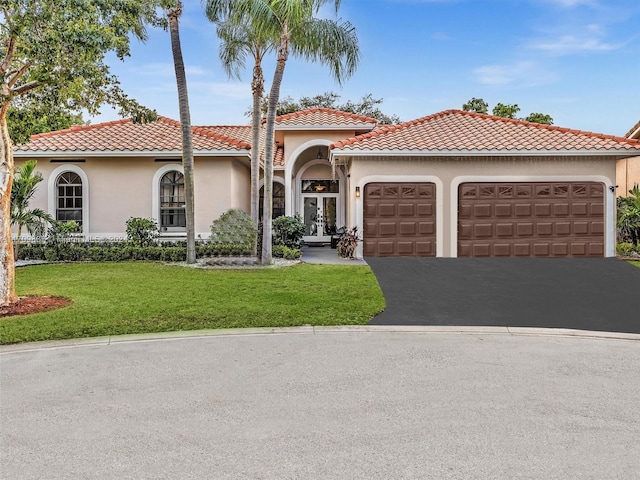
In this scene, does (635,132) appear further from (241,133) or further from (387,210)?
(241,133)

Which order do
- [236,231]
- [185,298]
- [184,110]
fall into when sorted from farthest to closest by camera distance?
[236,231] < [184,110] < [185,298]

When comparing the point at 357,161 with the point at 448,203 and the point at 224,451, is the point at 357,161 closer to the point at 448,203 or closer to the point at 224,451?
the point at 448,203

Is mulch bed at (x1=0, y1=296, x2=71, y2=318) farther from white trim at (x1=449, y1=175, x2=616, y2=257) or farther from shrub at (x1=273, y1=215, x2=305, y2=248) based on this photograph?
white trim at (x1=449, y1=175, x2=616, y2=257)

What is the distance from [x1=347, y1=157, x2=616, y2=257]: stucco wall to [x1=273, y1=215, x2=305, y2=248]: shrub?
8.63ft

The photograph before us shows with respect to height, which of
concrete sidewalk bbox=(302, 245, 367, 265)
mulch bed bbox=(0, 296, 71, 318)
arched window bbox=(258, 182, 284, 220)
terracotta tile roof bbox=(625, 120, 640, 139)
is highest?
terracotta tile roof bbox=(625, 120, 640, 139)

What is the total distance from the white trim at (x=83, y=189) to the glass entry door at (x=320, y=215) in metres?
9.55

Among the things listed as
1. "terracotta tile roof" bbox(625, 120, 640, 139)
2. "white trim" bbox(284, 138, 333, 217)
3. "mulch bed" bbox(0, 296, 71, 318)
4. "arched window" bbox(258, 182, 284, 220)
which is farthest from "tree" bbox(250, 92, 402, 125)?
"mulch bed" bbox(0, 296, 71, 318)

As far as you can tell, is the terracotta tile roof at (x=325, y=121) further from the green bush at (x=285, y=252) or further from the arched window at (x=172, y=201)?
the green bush at (x=285, y=252)

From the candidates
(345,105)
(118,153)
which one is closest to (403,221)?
(118,153)

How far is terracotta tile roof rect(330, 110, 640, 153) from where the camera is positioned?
1634 cm

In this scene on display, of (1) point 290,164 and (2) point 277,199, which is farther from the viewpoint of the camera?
(2) point 277,199

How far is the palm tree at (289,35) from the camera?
13734 mm

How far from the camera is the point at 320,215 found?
78.2ft

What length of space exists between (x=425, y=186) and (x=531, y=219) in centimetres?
372
